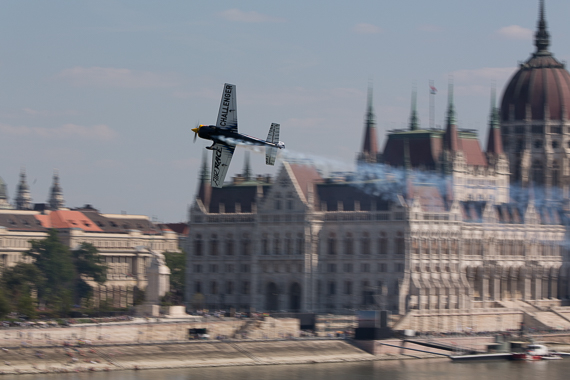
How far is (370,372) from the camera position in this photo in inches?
6240

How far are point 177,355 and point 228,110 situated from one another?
46239 mm

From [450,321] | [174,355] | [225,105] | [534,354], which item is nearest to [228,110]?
[225,105]

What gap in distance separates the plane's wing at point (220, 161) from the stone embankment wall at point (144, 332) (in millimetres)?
41223

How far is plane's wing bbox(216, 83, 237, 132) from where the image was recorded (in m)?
118

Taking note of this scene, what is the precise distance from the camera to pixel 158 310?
593 ft

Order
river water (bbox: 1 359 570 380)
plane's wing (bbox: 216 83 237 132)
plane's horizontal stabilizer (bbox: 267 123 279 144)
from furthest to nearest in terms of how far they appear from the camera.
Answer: river water (bbox: 1 359 570 380)
plane's horizontal stabilizer (bbox: 267 123 279 144)
plane's wing (bbox: 216 83 237 132)

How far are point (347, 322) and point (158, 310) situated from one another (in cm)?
2231

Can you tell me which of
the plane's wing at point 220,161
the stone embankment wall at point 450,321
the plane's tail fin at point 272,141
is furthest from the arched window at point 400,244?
the plane's wing at point 220,161

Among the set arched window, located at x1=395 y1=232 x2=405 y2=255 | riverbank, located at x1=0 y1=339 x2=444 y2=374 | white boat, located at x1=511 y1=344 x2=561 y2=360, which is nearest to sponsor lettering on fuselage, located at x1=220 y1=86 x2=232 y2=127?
riverbank, located at x1=0 y1=339 x2=444 y2=374

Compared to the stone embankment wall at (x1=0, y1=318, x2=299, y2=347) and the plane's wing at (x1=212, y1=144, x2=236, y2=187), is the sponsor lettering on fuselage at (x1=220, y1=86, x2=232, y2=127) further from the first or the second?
the stone embankment wall at (x1=0, y1=318, x2=299, y2=347)

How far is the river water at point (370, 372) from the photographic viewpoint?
15025 cm

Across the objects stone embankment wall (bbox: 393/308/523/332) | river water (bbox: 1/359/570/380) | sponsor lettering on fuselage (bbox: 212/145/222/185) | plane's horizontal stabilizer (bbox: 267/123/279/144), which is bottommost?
river water (bbox: 1/359/570/380)

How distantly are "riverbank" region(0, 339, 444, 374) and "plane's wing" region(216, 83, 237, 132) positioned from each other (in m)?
40.6

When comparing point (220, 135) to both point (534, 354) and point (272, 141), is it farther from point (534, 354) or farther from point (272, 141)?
point (534, 354)
